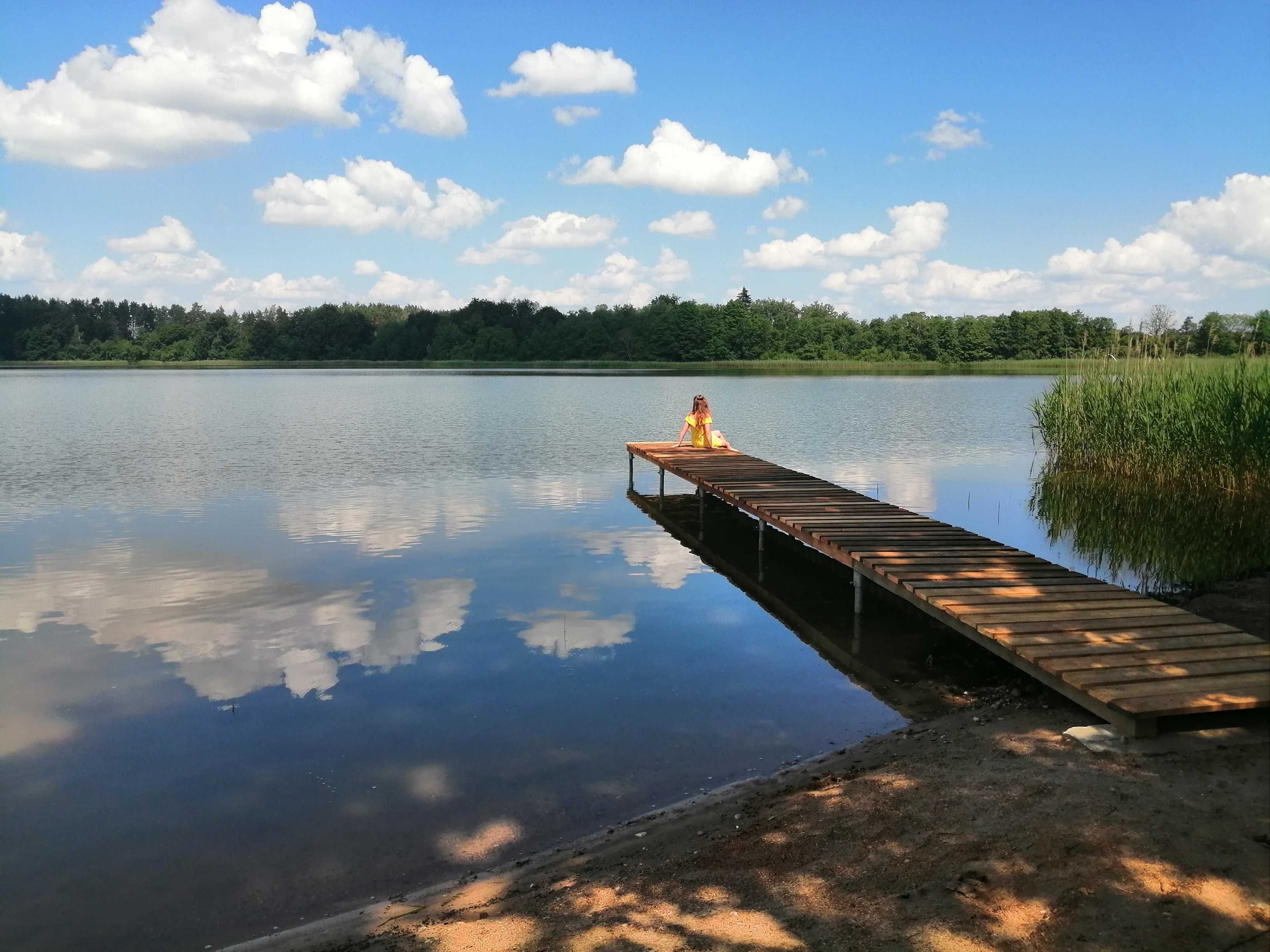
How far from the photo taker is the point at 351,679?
739cm

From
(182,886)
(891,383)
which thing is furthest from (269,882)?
(891,383)

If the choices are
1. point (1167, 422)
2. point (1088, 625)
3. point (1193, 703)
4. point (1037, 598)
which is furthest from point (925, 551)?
point (1167, 422)

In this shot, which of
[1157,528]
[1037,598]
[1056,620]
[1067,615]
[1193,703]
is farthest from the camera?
[1157,528]

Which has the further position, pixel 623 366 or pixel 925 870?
pixel 623 366

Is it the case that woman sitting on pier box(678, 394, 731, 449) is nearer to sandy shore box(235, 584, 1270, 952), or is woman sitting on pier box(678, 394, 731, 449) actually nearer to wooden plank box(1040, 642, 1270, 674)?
wooden plank box(1040, 642, 1270, 674)

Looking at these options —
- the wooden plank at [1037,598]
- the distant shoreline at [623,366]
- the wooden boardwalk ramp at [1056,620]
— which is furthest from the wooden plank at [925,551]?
the distant shoreline at [623,366]

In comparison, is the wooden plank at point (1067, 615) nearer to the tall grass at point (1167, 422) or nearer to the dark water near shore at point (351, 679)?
the dark water near shore at point (351, 679)

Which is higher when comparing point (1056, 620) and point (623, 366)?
point (623, 366)

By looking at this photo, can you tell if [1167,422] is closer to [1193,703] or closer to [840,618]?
[840,618]

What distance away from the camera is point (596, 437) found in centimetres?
2500

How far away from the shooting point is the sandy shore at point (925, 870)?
3.45 m

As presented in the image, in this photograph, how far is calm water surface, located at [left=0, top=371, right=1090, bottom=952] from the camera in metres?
4.86

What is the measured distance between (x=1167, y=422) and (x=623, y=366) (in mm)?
75266

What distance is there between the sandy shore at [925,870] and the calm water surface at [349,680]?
493 mm
